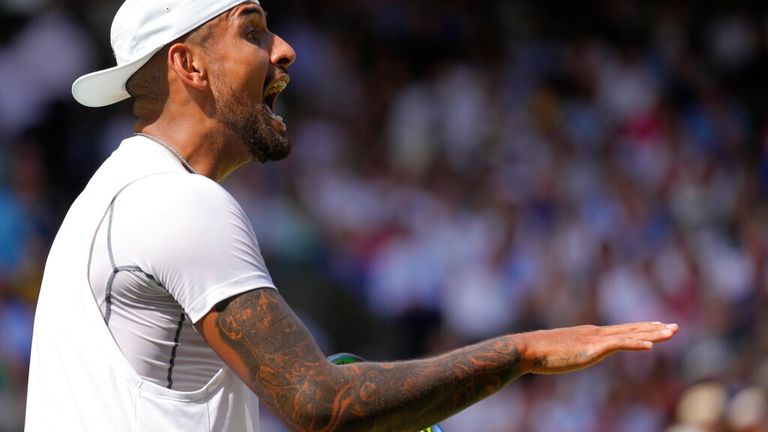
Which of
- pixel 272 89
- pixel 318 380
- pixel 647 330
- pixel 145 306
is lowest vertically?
pixel 318 380

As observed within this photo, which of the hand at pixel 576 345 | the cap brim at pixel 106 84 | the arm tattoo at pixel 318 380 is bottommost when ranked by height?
the arm tattoo at pixel 318 380

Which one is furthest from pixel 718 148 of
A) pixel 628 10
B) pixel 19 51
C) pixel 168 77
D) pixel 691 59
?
pixel 168 77

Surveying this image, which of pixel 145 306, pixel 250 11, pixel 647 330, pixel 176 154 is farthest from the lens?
pixel 250 11

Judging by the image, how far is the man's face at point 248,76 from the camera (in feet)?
9.21

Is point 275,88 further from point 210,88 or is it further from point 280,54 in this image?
point 210,88

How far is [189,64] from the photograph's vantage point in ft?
9.17

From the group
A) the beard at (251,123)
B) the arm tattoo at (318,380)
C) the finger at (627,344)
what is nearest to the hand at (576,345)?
the finger at (627,344)

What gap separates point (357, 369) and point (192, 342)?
0.35 m

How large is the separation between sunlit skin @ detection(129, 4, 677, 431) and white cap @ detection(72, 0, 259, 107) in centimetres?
3

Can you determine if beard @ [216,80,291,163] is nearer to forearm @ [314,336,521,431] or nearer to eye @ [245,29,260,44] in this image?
eye @ [245,29,260,44]

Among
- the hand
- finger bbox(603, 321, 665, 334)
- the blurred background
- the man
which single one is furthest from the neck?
the blurred background

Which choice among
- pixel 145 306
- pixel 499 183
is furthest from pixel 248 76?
pixel 499 183

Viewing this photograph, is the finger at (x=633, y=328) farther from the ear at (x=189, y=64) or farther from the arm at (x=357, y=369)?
the ear at (x=189, y=64)

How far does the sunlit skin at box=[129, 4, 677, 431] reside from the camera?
2.34 metres
